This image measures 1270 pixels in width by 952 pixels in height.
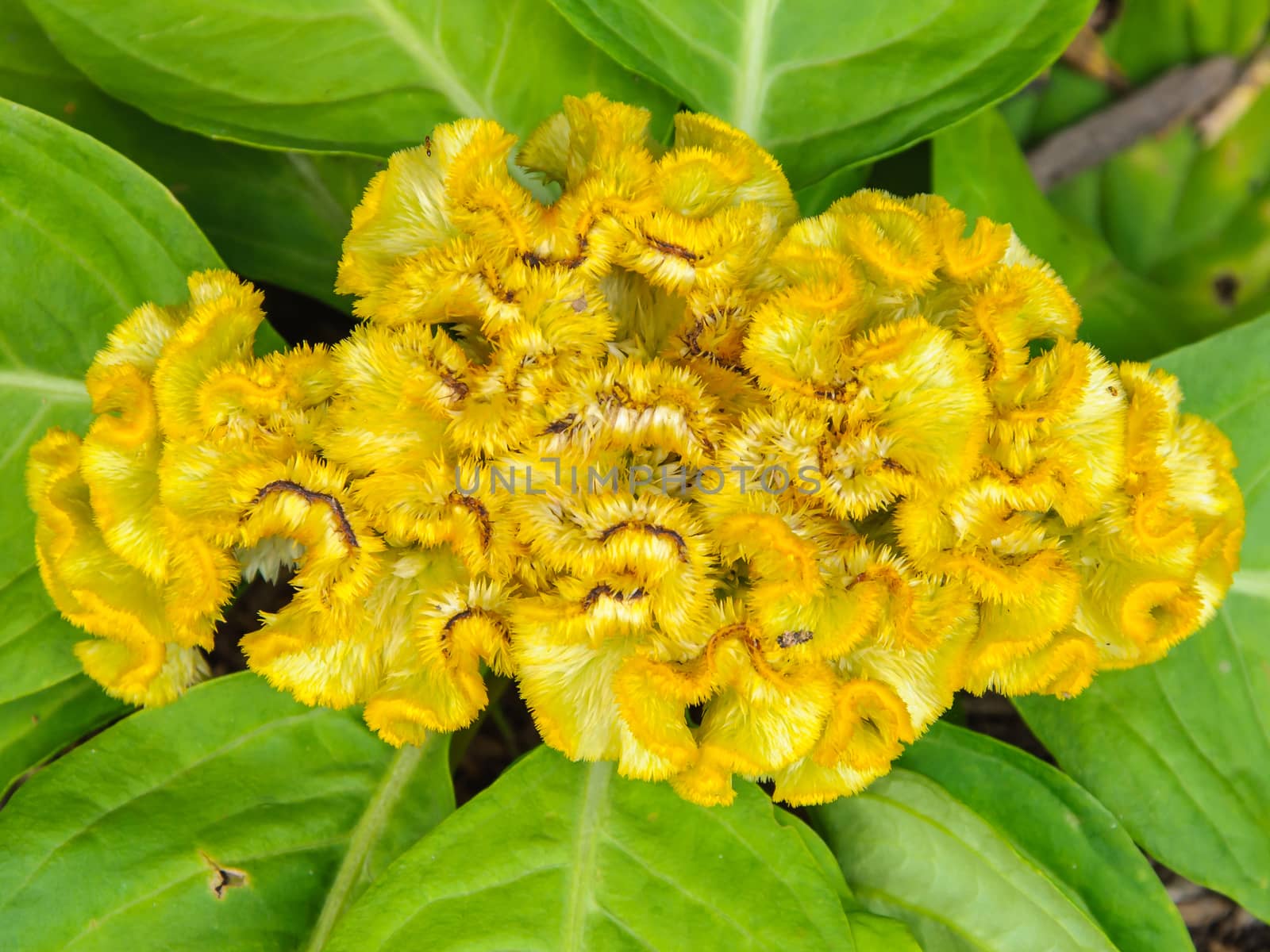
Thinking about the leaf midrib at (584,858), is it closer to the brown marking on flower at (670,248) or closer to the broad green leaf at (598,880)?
the broad green leaf at (598,880)

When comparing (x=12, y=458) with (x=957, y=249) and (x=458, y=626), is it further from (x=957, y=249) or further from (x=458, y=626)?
(x=957, y=249)

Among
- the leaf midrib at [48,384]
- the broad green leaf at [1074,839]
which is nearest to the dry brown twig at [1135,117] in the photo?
the broad green leaf at [1074,839]

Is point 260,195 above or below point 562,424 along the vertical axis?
above

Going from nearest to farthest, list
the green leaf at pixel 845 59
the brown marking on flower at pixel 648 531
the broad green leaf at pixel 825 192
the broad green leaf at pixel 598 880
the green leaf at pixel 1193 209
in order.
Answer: the brown marking on flower at pixel 648 531
the broad green leaf at pixel 598 880
the green leaf at pixel 845 59
the broad green leaf at pixel 825 192
the green leaf at pixel 1193 209

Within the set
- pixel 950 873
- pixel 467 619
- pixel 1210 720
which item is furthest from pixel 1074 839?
pixel 467 619

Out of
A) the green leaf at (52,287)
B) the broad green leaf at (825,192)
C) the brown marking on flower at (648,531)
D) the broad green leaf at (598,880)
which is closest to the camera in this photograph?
the brown marking on flower at (648,531)

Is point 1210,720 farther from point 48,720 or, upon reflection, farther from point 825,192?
point 48,720


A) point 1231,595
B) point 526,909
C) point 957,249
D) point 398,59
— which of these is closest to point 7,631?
point 526,909
